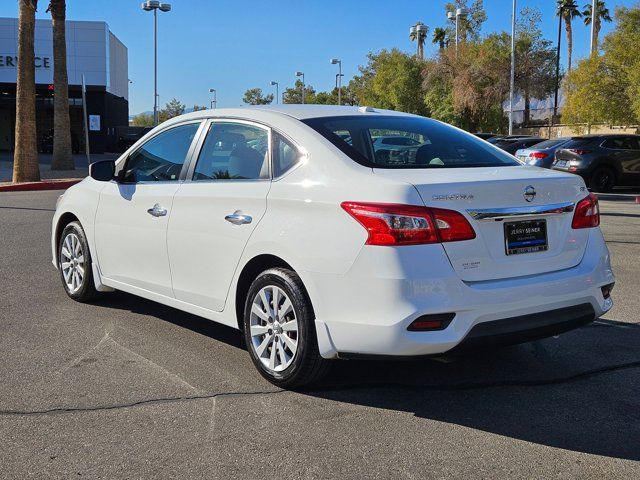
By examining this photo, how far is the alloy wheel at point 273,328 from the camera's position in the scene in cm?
423

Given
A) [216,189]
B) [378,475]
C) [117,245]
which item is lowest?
[378,475]

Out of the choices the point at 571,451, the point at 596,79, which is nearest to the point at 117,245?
the point at 571,451

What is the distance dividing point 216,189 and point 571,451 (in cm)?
267

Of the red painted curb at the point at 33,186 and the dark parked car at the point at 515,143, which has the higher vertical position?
the dark parked car at the point at 515,143

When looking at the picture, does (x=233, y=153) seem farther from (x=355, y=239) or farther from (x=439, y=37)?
(x=439, y=37)

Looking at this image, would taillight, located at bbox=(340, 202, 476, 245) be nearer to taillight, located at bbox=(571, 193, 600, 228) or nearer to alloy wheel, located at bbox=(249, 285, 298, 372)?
alloy wheel, located at bbox=(249, 285, 298, 372)

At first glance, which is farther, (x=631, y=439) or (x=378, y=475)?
(x=631, y=439)

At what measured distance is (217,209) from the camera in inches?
185

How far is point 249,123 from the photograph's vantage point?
4.85 metres

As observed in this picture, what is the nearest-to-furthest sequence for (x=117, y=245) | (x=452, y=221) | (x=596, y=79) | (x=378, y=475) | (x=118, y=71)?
(x=378, y=475) → (x=452, y=221) → (x=117, y=245) → (x=596, y=79) → (x=118, y=71)

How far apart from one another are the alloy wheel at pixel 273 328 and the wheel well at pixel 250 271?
15 centimetres

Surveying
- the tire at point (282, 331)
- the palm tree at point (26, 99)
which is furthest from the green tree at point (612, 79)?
the tire at point (282, 331)

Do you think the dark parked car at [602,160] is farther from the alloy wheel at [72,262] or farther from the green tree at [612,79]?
the alloy wheel at [72,262]

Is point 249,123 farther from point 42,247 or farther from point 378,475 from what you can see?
point 42,247
